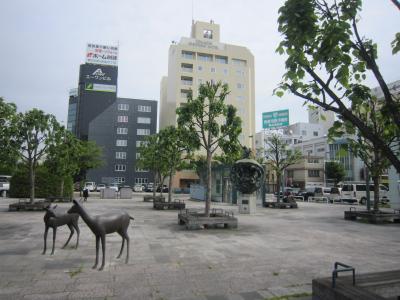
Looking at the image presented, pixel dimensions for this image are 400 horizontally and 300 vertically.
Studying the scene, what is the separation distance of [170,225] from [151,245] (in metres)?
4.55

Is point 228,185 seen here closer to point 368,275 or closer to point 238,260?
point 238,260

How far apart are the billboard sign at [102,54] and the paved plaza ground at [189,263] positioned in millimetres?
75130

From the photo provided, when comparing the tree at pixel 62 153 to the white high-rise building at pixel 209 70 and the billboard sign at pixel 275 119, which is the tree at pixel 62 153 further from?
the white high-rise building at pixel 209 70

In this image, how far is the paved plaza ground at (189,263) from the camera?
5348 mm

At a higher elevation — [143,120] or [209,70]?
[209,70]

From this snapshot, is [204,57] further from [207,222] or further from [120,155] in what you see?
[207,222]

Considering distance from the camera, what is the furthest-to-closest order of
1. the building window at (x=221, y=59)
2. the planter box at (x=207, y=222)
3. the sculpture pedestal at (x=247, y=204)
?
the building window at (x=221, y=59) → the sculpture pedestal at (x=247, y=204) → the planter box at (x=207, y=222)

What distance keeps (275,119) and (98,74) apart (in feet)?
177

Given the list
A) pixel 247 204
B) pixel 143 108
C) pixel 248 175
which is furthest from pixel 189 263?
pixel 143 108

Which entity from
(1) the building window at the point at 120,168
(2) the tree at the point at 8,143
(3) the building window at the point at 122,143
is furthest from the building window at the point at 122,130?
(2) the tree at the point at 8,143

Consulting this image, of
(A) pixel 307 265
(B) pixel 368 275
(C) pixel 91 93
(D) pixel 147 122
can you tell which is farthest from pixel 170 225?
(C) pixel 91 93

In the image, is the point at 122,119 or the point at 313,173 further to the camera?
the point at 313,173

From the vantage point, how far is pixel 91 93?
243 feet

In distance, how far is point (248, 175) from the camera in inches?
810
